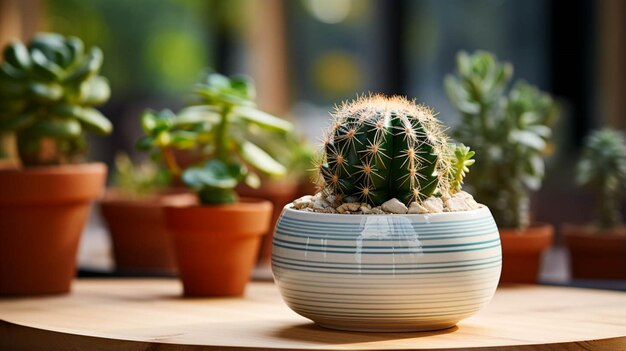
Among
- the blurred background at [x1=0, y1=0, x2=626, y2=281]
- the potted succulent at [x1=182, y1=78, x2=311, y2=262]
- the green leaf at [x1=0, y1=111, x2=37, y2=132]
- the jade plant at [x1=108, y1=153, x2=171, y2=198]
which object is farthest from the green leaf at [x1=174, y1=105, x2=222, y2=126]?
the blurred background at [x1=0, y1=0, x2=626, y2=281]

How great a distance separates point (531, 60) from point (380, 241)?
2948 mm

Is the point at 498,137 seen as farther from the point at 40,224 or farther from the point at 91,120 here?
the point at 40,224

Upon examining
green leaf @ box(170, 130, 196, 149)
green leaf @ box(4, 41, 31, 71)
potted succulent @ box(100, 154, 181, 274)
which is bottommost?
potted succulent @ box(100, 154, 181, 274)

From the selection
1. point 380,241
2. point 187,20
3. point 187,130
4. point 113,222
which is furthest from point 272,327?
point 187,20

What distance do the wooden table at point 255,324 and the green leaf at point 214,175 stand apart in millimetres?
194

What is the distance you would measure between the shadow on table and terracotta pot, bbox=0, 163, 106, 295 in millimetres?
594

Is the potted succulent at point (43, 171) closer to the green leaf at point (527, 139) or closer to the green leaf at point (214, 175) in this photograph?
the green leaf at point (214, 175)

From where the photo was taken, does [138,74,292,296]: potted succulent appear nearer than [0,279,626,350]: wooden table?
No

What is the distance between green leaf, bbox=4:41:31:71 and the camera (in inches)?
69.8

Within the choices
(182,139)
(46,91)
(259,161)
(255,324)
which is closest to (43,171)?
(46,91)

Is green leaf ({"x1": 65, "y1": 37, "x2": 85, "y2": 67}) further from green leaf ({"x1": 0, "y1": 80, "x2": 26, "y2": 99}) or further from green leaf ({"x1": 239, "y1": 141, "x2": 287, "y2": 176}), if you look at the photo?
green leaf ({"x1": 239, "y1": 141, "x2": 287, "y2": 176})

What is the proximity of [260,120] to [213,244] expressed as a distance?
23 centimetres

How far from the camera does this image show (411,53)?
4660 mm

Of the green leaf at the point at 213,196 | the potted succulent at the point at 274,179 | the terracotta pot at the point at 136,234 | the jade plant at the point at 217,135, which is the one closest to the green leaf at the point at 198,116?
the jade plant at the point at 217,135
